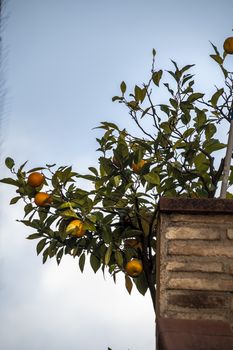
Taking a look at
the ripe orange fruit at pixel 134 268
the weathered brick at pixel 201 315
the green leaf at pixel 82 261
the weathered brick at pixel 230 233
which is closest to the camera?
the weathered brick at pixel 201 315

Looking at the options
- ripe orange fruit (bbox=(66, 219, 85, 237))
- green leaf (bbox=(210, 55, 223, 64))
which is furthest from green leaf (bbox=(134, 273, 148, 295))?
green leaf (bbox=(210, 55, 223, 64))

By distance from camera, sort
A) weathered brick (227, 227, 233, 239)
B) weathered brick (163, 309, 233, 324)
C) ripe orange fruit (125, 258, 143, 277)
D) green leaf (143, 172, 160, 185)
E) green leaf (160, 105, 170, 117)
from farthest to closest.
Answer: green leaf (160, 105, 170, 117), ripe orange fruit (125, 258, 143, 277), green leaf (143, 172, 160, 185), weathered brick (227, 227, 233, 239), weathered brick (163, 309, 233, 324)

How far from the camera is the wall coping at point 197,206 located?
1.99 meters

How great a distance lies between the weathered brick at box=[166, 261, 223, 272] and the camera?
1.94 m

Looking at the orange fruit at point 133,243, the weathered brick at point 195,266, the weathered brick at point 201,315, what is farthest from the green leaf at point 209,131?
the weathered brick at point 201,315

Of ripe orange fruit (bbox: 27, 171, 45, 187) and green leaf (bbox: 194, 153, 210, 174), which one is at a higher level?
green leaf (bbox: 194, 153, 210, 174)

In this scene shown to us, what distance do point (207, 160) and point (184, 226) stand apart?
3.07ft

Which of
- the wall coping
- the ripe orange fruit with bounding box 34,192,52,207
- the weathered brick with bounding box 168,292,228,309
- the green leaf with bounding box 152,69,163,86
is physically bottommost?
the weathered brick with bounding box 168,292,228,309

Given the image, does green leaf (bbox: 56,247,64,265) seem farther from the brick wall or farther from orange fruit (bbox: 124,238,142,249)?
the brick wall

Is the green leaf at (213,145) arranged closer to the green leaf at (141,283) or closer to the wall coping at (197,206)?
the green leaf at (141,283)

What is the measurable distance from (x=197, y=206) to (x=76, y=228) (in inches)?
33.2

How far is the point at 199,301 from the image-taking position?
1906 mm

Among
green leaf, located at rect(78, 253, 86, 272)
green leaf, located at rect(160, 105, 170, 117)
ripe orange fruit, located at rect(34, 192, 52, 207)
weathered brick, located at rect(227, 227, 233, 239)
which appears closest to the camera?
weathered brick, located at rect(227, 227, 233, 239)

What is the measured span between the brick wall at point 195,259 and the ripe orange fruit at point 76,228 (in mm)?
728
